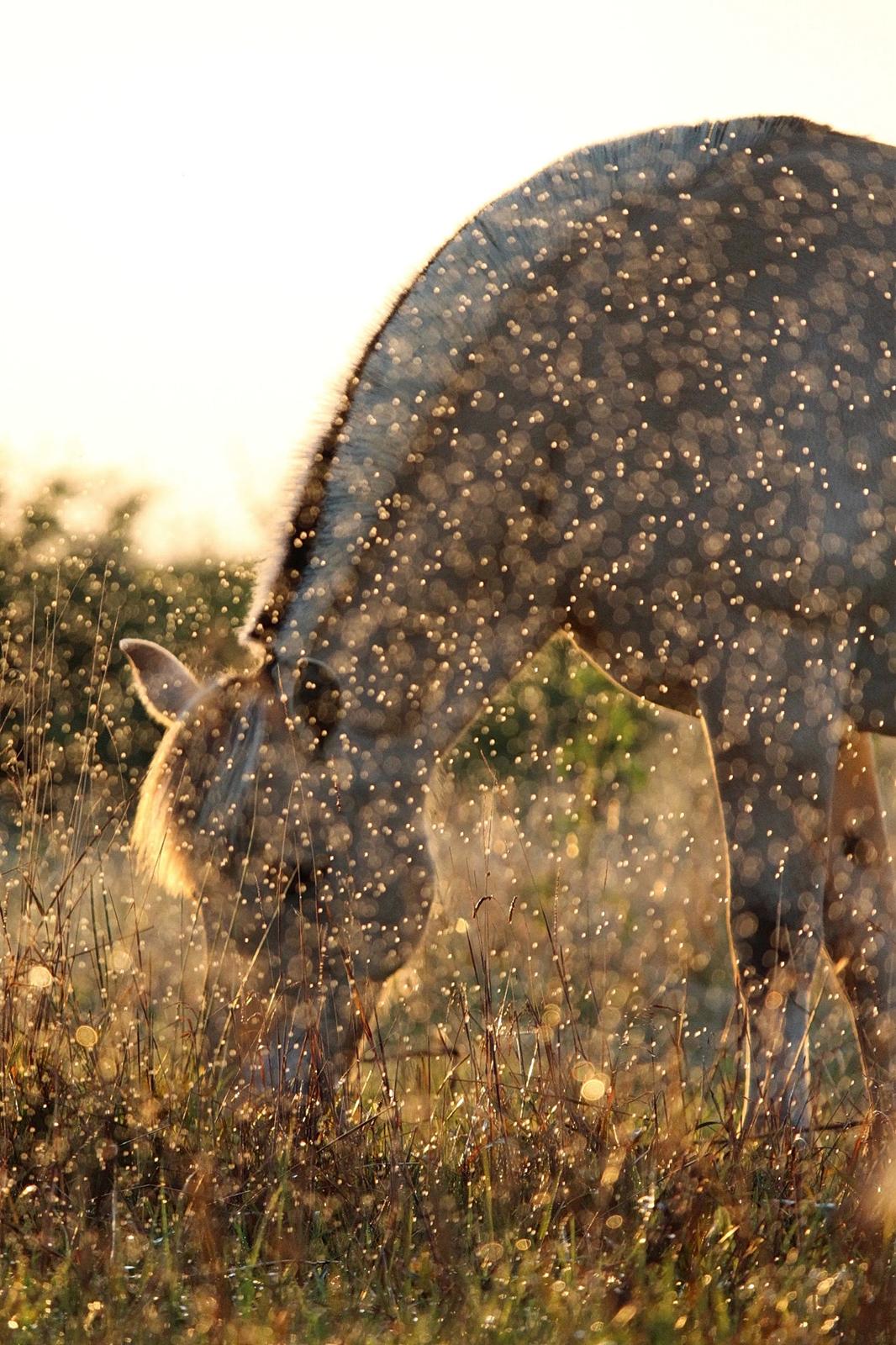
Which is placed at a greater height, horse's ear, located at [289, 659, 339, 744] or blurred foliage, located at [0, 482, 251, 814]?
horse's ear, located at [289, 659, 339, 744]

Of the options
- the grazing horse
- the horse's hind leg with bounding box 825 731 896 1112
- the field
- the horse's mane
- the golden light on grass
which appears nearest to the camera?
the field

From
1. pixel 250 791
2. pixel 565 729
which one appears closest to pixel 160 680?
pixel 250 791

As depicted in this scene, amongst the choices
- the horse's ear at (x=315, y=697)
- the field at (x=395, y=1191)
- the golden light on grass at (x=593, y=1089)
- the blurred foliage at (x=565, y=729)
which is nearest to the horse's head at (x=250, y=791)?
the horse's ear at (x=315, y=697)

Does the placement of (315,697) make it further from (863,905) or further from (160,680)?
(863,905)

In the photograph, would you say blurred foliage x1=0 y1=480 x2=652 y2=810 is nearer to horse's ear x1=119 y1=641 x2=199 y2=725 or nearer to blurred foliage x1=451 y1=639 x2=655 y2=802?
blurred foliage x1=451 y1=639 x2=655 y2=802

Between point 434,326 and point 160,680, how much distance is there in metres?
1.20

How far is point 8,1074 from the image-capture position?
10.1 ft

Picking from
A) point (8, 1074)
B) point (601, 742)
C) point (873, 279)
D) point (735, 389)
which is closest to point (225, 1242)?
point (8, 1074)

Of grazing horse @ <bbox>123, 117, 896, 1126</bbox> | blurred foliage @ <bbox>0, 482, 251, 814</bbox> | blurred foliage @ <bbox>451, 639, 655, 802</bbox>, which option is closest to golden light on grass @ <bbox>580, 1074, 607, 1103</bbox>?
grazing horse @ <bbox>123, 117, 896, 1126</bbox>

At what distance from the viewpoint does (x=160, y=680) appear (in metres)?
3.94

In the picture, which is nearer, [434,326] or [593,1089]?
[593,1089]

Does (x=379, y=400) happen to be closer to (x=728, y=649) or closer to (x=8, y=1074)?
(x=728, y=649)

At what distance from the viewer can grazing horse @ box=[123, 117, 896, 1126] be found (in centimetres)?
372

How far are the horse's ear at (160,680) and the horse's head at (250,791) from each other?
168 millimetres
